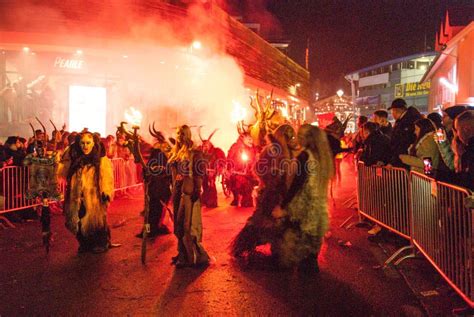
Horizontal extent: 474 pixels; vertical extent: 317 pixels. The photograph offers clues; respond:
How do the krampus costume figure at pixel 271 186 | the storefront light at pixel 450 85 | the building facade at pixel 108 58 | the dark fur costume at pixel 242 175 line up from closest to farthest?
the krampus costume figure at pixel 271 186
the dark fur costume at pixel 242 175
the building facade at pixel 108 58
the storefront light at pixel 450 85

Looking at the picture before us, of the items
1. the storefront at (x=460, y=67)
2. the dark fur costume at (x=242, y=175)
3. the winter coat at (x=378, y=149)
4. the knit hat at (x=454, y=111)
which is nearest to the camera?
the knit hat at (x=454, y=111)

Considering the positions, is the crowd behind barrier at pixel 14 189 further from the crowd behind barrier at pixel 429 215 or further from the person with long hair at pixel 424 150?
the person with long hair at pixel 424 150

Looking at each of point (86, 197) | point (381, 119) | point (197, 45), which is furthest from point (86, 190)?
point (197, 45)

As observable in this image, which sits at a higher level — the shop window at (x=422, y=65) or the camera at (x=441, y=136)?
the shop window at (x=422, y=65)

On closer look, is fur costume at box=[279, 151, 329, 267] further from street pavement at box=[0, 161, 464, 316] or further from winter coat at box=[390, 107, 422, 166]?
winter coat at box=[390, 107, 422, 166]

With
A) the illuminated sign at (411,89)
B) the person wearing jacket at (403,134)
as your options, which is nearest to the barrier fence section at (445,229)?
the person wearing jacket at (403,134)

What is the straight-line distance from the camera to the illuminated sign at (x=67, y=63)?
17.2m

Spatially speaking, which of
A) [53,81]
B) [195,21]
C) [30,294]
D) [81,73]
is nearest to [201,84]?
[195,21]

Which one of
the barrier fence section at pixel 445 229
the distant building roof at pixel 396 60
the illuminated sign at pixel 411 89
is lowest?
the barrier fence section at pixel 445 229

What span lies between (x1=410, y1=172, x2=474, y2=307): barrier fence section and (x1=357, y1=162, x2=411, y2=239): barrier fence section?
1.44 feet

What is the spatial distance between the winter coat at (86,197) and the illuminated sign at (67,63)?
12.3 m

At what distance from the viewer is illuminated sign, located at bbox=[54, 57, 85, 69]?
17.2m

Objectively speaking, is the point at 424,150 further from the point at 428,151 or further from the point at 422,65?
the point at 422,65

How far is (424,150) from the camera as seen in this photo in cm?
580
